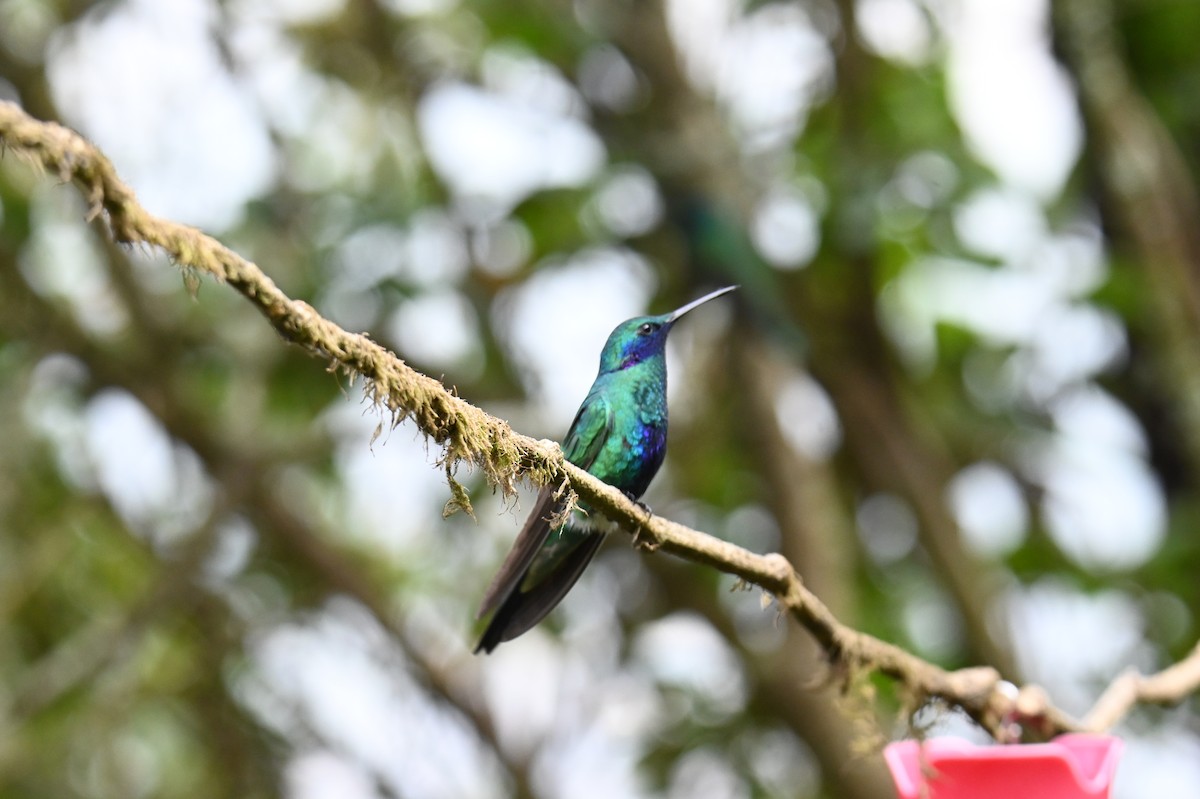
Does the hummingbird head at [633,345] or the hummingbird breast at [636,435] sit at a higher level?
the hummingbird head at [633,345]

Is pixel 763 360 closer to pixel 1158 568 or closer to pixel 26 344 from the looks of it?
pixel 1158 568

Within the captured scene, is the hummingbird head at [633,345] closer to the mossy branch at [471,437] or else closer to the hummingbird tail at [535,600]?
the hummingbird tail at [535,600]

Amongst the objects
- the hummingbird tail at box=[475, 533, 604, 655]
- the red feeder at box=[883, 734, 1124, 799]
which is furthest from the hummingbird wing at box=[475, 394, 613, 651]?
the red feeder at box=[883, 734, 1124, 799]

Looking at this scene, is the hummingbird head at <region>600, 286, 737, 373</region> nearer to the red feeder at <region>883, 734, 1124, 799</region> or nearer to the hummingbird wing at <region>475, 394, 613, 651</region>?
the hummingbird wing at <region>475, 394, 613, 651</region>

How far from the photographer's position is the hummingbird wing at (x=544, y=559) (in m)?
2.02

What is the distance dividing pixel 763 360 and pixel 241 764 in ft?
13.2

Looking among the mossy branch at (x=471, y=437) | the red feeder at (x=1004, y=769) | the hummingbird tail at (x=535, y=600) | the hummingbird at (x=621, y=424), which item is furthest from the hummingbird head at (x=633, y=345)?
the red feeder at (x=1004, y=769)

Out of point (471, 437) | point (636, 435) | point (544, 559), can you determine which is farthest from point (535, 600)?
point (471, 437)

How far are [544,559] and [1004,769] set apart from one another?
36.2 inches

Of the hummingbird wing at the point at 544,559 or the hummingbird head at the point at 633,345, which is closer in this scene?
the hummingbird wing at the point at 544,559

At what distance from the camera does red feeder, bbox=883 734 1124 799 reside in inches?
73.8

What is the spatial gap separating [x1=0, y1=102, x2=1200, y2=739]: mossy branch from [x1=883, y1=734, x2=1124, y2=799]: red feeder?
0.31 metres

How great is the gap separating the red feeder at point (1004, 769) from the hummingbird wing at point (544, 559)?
2.03 ft

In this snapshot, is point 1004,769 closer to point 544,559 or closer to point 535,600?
point 535,600
